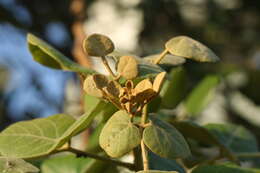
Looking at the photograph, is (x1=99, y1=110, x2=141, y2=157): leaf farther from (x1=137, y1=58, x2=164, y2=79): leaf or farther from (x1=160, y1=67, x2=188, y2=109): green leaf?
(x1=160, y1=67, x2=188, y2=109): green leaf

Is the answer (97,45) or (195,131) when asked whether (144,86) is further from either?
(195,131)

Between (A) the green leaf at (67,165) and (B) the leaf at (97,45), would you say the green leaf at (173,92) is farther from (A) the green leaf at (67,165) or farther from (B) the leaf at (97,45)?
(B) the leaf at (97,45)

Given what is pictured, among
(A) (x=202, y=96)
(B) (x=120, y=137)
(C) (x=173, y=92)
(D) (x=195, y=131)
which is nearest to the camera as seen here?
(B) (x=120, y=137)

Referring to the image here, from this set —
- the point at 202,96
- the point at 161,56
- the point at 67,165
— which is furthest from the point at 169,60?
the point at 202,96

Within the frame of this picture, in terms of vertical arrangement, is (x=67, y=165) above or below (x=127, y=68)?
below

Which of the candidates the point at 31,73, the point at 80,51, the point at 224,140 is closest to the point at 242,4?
the point at 31,73
